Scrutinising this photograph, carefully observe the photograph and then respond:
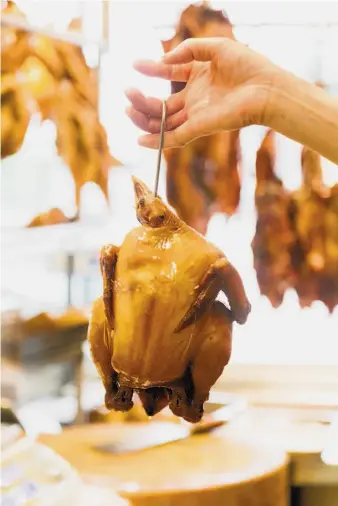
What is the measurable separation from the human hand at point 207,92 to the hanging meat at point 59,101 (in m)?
0.43

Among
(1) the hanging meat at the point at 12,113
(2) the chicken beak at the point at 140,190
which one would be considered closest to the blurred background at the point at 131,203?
(1) the hanging meat at the point at 12,113

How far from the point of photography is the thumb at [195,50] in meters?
0.83

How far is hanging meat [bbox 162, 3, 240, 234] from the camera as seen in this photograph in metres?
1.35

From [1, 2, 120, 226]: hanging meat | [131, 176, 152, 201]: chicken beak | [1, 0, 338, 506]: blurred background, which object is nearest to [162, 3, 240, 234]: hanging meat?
[1, 0, 338, 506]: blurred background

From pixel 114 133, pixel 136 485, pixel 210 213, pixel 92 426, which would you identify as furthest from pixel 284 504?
pixel 114 133

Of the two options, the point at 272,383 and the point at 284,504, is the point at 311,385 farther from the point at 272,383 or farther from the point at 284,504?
the point at 284,504

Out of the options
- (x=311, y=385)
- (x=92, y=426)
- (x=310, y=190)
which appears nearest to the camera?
(x=310, y=190)

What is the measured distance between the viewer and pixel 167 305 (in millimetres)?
804

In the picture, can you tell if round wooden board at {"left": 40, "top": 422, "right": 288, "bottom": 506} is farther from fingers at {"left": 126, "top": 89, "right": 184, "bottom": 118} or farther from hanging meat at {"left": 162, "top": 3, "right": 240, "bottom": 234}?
fingers at {"left": 126, "top": 89, "right": 184, "bottom": 118}

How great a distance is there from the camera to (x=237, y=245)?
1.53m

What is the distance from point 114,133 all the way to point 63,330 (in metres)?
0.54

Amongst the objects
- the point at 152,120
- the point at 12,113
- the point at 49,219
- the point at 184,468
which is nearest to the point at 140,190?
the point at 152,120

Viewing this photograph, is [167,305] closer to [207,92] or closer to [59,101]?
[207,92]

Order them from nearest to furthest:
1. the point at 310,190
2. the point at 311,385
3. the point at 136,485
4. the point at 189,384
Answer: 1. the point at 189,384
2. the point at 136,485
3. the point at 310,190
4. the point at 311,385
